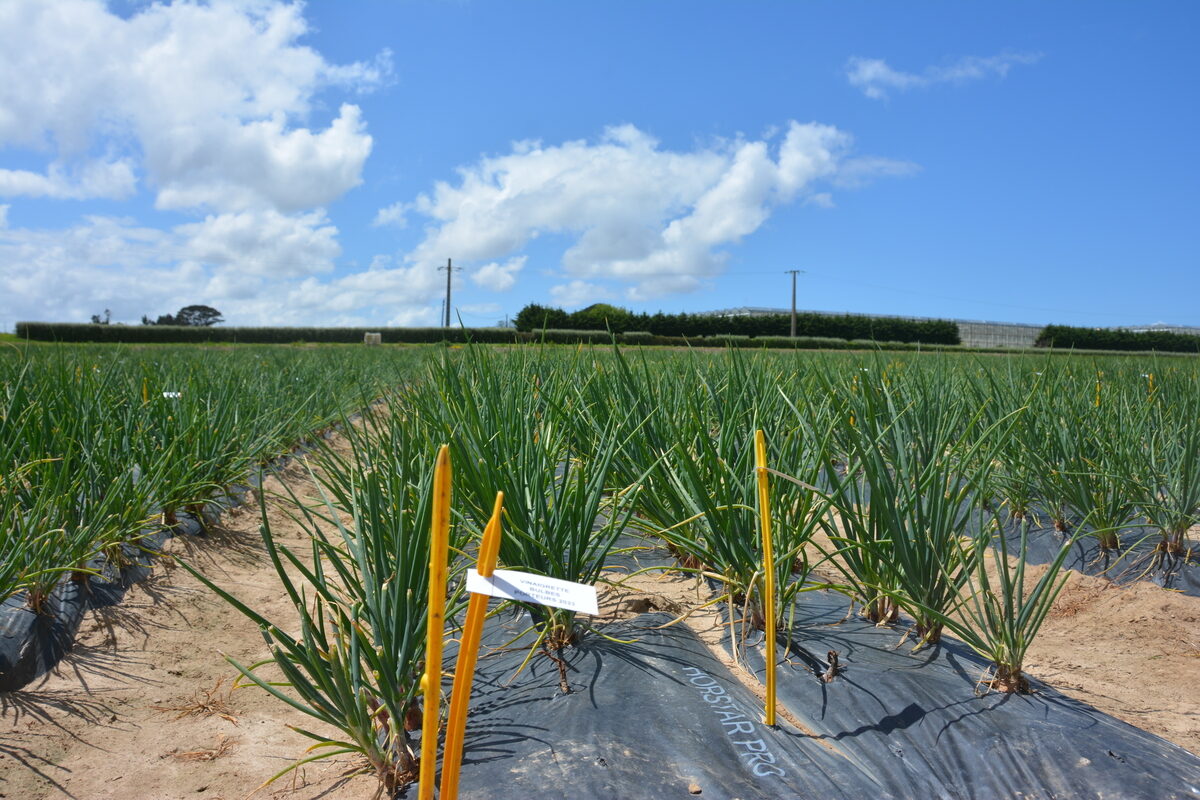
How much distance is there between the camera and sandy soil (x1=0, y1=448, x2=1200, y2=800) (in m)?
1.41

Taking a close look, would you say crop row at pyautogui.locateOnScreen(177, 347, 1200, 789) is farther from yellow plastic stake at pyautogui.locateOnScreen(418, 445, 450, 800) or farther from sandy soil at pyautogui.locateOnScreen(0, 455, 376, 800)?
yellow plastic stake at pyautogui.locateOnScreen(418, 445, 450, 800)

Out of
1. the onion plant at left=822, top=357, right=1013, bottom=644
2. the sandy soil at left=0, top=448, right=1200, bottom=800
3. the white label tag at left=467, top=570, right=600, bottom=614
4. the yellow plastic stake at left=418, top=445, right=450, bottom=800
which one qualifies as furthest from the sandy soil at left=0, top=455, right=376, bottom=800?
the onion plant at left=822, top=357, right=1013, bottom=644

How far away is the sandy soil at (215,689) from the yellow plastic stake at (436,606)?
46 cm

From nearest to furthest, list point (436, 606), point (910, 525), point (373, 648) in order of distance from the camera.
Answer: point (436, 606)
point (373, 648)
point (910, 525)

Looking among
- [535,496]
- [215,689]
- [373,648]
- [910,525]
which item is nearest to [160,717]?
[215,689]

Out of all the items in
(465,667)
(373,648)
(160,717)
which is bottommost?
(160,717)

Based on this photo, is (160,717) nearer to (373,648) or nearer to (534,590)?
(373,648)

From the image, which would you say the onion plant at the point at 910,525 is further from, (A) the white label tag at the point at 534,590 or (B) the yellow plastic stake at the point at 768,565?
(A) the white label tag at the point at 534,590

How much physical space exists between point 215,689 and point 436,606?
123 centimetres

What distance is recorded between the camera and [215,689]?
5.73ft

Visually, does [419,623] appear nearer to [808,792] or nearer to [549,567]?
[549,567]

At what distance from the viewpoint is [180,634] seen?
214cm

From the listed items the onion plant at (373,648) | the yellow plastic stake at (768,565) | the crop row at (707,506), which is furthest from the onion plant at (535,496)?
the yellow plastic stake at (768,565)

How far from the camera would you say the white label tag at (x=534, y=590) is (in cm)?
86
